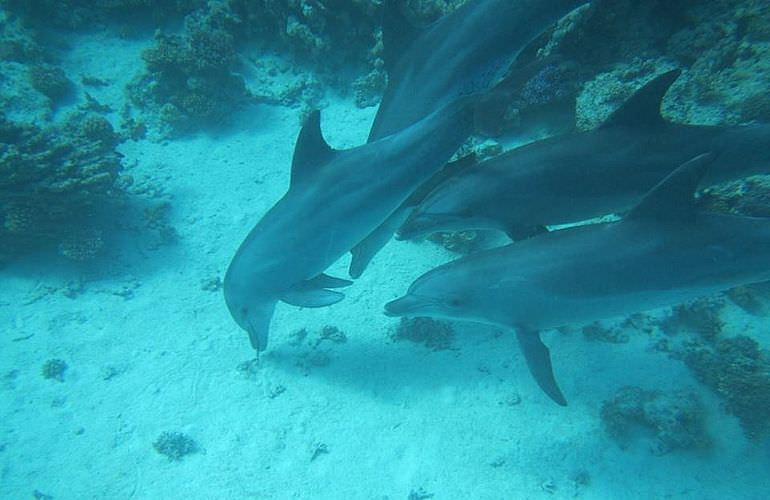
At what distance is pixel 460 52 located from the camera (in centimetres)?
424

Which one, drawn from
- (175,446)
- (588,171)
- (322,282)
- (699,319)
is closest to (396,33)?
(588,171)

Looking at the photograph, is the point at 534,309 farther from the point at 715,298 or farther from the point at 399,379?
the point at 715,298

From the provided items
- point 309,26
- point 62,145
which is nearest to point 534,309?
point 309,26

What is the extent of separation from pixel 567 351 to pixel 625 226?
6.88 feet

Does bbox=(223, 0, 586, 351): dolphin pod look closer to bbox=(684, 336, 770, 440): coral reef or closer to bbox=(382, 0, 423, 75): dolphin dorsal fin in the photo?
bbox=(382, 0, 423, 75): dolphin dorsal fin

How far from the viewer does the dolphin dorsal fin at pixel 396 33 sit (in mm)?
4418

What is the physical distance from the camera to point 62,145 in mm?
7777

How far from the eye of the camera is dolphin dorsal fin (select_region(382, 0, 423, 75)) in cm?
442

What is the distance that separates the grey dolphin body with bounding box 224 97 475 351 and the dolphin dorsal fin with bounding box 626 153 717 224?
5.45 feet

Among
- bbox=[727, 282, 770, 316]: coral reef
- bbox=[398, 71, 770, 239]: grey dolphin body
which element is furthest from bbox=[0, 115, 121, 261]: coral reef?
bbox=[727, 282, 770, 316]: coral reef

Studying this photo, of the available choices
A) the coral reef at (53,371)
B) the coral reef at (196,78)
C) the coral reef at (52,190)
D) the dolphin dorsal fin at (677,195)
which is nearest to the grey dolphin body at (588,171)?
the dolphin dorsal fin at (677,195)

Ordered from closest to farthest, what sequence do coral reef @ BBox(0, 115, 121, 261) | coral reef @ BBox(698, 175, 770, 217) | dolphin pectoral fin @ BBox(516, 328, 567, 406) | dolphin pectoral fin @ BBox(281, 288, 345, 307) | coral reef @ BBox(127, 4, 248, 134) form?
dolphin pectoral fin @ BBox(516, 328, 567, 406)
coral reef @ BBox(698, 175, 770, 217)
dolphin pectoral fin @ BBox(281, 288, 345, 307)
coral reef @ BBox(0, 115, 121, 261)
coral reef @ BBox(127, 4, 248, 134)

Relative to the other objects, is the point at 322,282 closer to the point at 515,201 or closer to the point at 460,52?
the point at 515,201

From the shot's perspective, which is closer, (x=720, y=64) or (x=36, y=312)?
Answer: (x=720, y=64)
